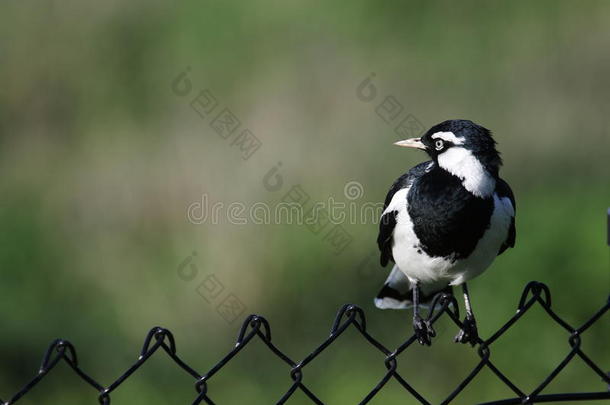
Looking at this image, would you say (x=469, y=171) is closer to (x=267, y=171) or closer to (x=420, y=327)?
(x=420, y=327)

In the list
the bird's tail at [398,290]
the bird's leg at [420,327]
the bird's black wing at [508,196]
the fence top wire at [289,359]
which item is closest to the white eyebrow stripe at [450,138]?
the bird's black wing at [508,196]

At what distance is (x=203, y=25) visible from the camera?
5.54m

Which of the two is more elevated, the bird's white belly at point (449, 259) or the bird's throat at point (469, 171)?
the bird's throat at point (469, 171)

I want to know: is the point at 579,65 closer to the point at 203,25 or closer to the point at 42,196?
the point at 203,25

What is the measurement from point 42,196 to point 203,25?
4.67ft

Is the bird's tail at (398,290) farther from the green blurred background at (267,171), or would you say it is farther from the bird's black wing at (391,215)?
the green blurred background at (267,171)

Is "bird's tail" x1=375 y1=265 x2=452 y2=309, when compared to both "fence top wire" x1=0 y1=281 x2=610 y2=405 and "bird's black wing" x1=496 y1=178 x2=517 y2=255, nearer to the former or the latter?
"bird's black wing" x1=496 y1=178 x2=517 y2=255

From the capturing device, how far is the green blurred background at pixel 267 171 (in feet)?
14.1

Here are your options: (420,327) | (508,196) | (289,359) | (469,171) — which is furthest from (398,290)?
(289,359)

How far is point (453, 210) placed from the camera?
310 cm

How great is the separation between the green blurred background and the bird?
108 cm

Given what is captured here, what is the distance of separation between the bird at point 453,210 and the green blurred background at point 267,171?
1.08 meters

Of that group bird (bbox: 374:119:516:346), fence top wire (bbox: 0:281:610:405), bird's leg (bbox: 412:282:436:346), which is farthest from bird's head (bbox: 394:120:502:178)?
fence top wire (bbox: 0:281:610:405)

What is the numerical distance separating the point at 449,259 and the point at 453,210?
18 centimetres
